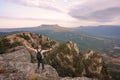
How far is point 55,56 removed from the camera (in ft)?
391

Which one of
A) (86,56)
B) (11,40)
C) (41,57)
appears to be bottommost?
(86,56)

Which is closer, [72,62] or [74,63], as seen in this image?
[74,63]

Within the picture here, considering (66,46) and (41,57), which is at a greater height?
(41,57)

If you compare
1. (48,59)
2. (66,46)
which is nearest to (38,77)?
(48,59)

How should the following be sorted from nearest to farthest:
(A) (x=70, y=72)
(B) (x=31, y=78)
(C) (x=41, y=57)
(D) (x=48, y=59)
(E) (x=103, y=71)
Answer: (B) (x=31, y=78) → (C) (x=41, y=57) → (A) (x=70, y=72) → (D) (x=48, y=59) → (E) (x=103, y=71)

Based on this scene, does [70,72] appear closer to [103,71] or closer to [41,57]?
[103,71]

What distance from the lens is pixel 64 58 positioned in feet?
388

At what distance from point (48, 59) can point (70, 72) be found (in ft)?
55.9

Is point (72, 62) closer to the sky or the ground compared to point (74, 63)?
closer to the sky

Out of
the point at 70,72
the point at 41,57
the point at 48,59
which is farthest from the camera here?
the point at 48,59

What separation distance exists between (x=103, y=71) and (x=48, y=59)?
3850 centimetres

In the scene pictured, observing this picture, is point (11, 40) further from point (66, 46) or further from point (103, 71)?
point (103, 71)

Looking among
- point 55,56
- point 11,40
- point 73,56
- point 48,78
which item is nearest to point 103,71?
point 73,56

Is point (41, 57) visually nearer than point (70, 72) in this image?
Yes
